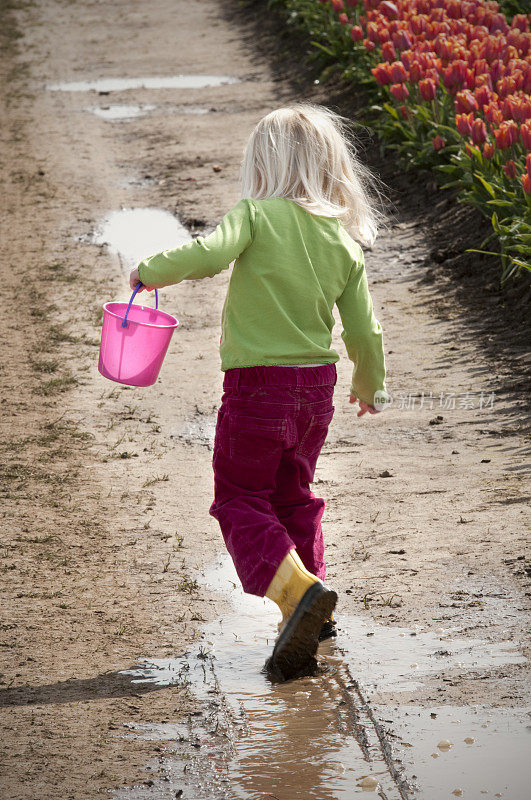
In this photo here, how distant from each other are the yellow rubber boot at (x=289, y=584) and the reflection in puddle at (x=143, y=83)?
9.78 metres

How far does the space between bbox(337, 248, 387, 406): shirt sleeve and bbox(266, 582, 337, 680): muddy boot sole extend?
731mm

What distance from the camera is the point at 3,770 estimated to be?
2.61 metres

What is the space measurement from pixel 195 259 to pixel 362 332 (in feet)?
2.13

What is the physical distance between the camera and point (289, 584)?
3.02 m

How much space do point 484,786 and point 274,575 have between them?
0.82 m

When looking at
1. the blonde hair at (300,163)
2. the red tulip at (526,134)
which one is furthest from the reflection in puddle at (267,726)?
the red tulip at (526,134)

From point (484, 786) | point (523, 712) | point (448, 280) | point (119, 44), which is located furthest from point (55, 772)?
point (119, 44)

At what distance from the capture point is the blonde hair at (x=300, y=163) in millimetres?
3141

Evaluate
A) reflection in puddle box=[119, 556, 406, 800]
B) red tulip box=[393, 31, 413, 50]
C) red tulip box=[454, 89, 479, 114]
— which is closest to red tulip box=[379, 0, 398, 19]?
red tulip box=[393, 31, 413, 50]

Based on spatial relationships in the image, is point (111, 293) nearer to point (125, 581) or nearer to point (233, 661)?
point (125, 581)

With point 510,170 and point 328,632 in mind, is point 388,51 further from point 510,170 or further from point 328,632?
point 328,632

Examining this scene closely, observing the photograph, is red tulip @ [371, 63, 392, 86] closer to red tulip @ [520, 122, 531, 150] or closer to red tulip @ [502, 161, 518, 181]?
red tulip @ [502, 161, 518, 181]

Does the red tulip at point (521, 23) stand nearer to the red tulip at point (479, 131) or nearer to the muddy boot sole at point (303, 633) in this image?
the red tulip at point (479, 131)

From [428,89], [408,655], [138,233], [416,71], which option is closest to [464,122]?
[428,89]
